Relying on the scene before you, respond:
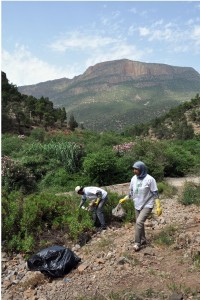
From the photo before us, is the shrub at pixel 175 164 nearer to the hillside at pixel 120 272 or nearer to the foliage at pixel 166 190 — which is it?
the foliage at pixel 166 190

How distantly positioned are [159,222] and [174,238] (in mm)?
1466

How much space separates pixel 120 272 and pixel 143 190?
1427 millimetres

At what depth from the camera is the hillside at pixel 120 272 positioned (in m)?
5.38

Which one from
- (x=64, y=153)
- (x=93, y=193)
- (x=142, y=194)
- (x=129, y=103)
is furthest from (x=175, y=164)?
(x=129, y=103)

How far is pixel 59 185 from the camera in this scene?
14.7 m

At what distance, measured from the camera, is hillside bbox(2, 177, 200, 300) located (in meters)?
5.38

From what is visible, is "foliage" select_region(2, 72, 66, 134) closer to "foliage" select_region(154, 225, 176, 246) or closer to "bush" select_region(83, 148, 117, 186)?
"bush" select_region(83, 148, 117, 186)

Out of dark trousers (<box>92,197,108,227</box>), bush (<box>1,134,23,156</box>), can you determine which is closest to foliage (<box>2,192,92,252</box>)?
dark trousers (<box>92,197,108,227</box>)

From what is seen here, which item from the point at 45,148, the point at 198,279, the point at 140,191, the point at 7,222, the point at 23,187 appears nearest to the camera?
the point at 198,279

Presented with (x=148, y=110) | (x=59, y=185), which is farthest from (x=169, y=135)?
(x=148, y=110)

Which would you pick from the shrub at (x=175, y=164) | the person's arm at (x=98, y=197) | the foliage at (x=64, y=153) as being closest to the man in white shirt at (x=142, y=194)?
the person's arm at (x=98, y=197)

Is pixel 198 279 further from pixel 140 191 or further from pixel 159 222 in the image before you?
pixel 159 222

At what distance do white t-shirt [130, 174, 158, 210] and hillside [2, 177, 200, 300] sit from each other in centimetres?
80

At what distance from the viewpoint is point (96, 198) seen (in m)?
8.20
